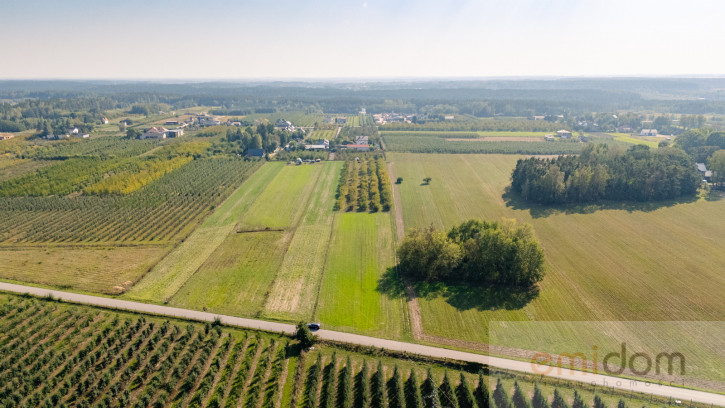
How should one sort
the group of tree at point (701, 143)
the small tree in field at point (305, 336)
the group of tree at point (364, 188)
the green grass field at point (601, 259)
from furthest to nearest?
the group of tree at point (701, 143), the group of tree at point (364, 188), the green grass field at point (601, 259), the small tree in field at point (305, 336)

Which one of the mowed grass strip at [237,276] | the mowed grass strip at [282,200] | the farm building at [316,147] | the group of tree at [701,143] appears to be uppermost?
the group of tree at [701,143]

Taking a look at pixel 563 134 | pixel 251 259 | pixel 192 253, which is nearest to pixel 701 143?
pixel 563 134

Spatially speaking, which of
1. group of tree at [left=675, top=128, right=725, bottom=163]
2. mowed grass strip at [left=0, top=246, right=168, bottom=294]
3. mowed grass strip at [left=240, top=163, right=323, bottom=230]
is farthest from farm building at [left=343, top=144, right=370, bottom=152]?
group of tree at [left=675, top=128, right=725, bottom=163]

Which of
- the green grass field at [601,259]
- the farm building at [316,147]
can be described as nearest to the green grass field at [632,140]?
the green grass field at [601,259]

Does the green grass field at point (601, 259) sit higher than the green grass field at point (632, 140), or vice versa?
the green grass field at point (632, 140)

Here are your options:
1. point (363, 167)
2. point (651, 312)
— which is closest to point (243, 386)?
point (651, 312)

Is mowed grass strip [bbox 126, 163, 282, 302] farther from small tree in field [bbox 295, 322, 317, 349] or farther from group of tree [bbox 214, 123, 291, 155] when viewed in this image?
group of tree [bbox 214, 123, 291, 155]

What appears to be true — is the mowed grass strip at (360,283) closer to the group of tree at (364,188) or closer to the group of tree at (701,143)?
the group of tree at (364,188)
